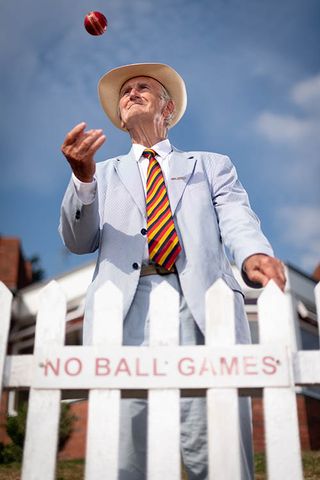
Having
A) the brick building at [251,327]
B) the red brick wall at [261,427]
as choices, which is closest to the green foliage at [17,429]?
the brick building at [251,327]

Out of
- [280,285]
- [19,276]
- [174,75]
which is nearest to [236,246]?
[280,285]

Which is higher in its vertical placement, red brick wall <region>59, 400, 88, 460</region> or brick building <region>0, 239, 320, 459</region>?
brick building <region>0, 239, 320, 459</region>

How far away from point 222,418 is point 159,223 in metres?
1.15

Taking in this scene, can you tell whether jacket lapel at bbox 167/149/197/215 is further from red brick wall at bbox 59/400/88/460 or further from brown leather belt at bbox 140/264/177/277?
red brick wall at bbox 59/400/88/460

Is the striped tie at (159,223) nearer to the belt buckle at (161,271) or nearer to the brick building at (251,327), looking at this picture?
the belt buckle at (161,271)

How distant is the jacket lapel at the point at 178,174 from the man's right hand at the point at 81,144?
570mm

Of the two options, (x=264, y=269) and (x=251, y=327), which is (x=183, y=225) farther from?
(x=251, y=327)

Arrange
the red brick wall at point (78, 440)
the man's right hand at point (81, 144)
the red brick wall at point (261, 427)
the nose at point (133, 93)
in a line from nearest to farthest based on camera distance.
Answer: the man's right hand at point (81, 144) → the nose at point (133, 93) → the red brick wall at point (261, 427) → the red brick wall at point (78, 440)

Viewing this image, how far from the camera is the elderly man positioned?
2.62 m

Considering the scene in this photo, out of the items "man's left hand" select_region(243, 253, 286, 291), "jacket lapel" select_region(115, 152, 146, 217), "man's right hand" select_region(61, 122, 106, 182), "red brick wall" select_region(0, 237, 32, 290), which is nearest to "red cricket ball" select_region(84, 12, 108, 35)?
"jacket lapel" select_region(115, 152, 146, 217)

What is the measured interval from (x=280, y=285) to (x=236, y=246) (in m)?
0.37

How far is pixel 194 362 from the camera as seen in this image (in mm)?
2215

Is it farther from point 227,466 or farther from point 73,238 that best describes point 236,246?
point 227,466

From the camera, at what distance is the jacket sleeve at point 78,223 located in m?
2.90
